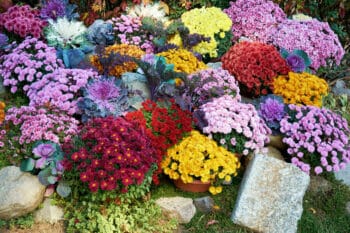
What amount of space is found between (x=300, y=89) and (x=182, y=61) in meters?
1.38

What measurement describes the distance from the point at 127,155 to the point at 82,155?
348 mm

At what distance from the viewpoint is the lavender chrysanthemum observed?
6.06 m

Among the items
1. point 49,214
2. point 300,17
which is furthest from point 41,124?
point 300,17

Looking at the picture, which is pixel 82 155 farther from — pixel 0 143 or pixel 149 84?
pixel 149 84

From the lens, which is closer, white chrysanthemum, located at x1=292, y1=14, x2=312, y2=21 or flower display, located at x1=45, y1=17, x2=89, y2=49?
flower display, located at x1=45, y1=17, x2=89, y2=49

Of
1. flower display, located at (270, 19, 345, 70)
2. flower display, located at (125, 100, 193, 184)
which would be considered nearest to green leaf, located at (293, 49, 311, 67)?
flower display, located at (270, 19, 345, 70)

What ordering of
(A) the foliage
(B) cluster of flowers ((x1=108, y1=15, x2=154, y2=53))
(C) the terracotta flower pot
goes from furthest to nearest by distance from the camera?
(B) cluster of flowers ((x1=108, y1=15, x2=154, y2=53)) < (A) the foliage < (C) the terracotta flower pot

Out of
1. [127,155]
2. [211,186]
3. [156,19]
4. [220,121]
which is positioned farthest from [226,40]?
[127,155]

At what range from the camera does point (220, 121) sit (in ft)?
14.1

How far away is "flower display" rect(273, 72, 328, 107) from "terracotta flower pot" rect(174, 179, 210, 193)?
5.41 feet

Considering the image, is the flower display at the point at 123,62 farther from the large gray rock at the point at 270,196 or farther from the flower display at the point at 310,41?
the flower display at the point at 310,41

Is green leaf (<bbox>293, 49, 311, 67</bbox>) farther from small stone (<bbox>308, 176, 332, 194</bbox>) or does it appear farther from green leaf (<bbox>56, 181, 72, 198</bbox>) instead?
green leaf (<bbox>56, 181, 72, 198</bbox>)

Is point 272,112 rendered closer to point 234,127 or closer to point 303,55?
point 234,127

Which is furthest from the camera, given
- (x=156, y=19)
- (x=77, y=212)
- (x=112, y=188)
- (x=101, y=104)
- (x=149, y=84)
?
(x=156, y=19)
